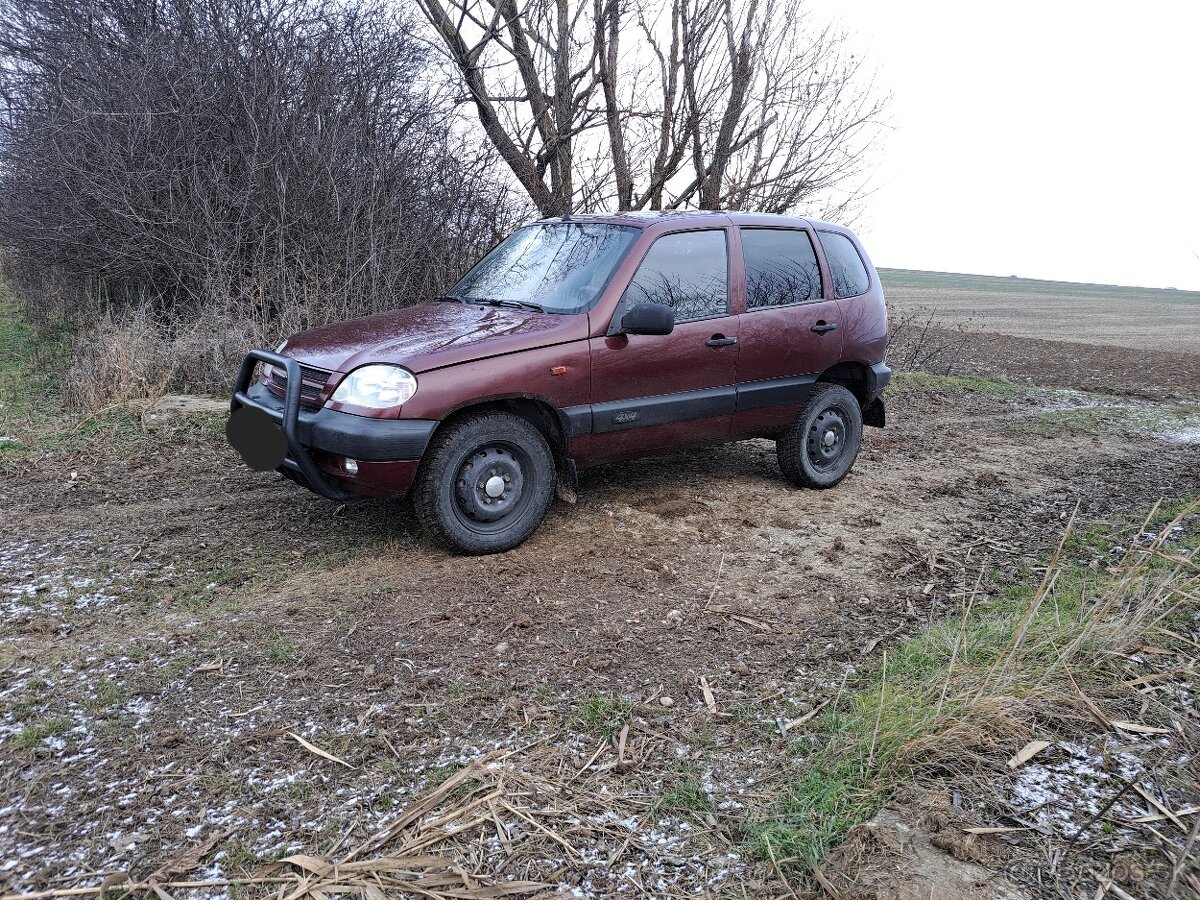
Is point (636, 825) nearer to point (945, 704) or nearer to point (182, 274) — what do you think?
point (945, 704)

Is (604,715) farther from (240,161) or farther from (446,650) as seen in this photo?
(240,161)

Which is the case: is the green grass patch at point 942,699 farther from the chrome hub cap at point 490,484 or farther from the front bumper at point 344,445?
the front bumper at point 344,445

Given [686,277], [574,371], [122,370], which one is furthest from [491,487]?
[122,370]

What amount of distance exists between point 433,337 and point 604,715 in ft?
7.79

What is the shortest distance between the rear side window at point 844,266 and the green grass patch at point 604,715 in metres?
3.89

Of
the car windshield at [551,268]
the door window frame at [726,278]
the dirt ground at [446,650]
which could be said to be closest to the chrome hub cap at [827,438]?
the dirt ground at [446,650]

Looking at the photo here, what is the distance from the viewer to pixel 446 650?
12.6ft

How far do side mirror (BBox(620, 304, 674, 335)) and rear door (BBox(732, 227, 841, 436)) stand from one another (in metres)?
0.88

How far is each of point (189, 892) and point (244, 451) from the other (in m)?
2.86

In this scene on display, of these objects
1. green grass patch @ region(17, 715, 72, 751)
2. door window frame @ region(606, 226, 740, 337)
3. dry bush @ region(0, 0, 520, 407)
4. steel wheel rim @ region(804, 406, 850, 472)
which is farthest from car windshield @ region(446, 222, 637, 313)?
dry bush @ region(0, 0, 520, 407)

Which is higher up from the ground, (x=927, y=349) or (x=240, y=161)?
(x=240, y=161)

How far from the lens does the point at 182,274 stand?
990 centimetres

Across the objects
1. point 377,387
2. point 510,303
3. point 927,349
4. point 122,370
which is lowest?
point 927,349

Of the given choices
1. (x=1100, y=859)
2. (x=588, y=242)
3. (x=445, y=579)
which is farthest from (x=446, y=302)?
(x=1100, y=859)
